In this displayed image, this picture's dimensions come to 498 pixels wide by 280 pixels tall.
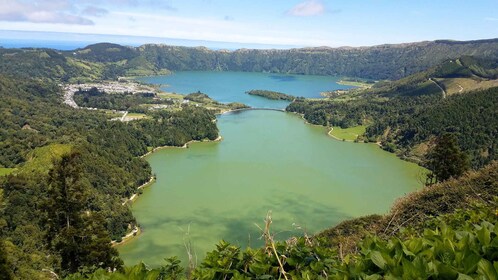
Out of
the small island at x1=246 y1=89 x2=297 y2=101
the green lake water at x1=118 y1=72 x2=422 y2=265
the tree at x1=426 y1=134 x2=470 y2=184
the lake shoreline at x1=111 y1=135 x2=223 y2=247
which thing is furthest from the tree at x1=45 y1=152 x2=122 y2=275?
the small island at x1=246 y1=89 x2=297 y2=101

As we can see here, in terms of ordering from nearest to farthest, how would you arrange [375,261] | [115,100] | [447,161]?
[375,261]
[447,161]
[115,100]

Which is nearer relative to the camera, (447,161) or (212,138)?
(447,161)

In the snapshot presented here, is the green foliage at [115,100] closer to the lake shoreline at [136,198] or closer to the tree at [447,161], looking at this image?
the lake shoreline at [136,198]

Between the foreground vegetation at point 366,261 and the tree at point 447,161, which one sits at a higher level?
the foreground vegetation at point 366,261

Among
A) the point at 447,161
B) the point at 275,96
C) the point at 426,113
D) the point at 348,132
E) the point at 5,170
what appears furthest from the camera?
the point at 275,96

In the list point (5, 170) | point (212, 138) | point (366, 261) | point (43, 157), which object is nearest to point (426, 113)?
point (212, 138)

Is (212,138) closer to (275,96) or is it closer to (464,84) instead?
(275,96)

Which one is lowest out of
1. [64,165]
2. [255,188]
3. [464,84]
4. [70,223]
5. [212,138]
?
[212,138]

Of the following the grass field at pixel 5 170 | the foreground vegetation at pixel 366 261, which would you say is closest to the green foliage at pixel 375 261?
the foreground vegetation at pixel 366 261
